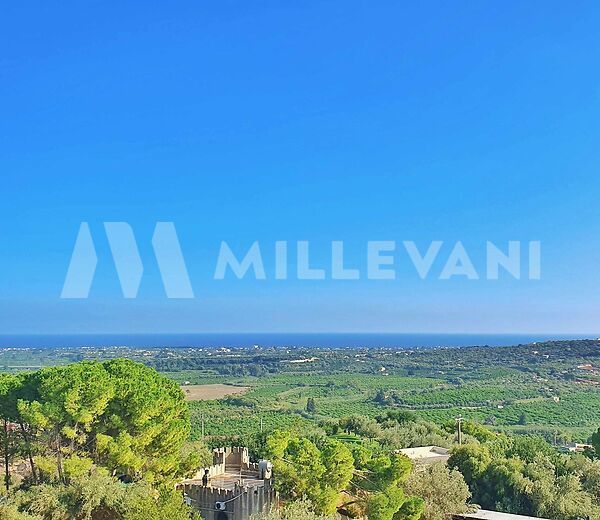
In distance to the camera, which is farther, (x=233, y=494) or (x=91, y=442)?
(x=91, y=442)

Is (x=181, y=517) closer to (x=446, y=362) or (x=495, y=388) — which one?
(x=495, y=388)

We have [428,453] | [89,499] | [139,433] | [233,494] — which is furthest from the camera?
[428,453]

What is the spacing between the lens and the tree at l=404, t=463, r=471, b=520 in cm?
1605

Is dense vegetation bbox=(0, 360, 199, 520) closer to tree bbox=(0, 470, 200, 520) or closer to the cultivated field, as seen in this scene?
tree bbox=(0, 470, 200, 520)

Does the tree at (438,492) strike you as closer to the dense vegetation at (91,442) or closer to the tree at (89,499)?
the dense vegetation at (91,442)

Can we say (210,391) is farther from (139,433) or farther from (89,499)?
(89,499)

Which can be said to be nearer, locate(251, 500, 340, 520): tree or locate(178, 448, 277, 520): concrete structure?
locate(251, 500, 340, 520): tree

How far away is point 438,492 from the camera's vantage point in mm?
16516

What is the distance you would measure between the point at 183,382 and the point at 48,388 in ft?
205

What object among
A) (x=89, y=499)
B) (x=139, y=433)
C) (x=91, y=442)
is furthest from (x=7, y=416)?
(x=89, y=499)

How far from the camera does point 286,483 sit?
1467 centimetres

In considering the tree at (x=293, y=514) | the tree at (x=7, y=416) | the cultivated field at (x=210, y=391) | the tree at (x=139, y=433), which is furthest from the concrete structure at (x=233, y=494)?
the cultivated field at (x=210, y=391)

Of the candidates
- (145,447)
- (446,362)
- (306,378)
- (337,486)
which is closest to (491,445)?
(337,486)

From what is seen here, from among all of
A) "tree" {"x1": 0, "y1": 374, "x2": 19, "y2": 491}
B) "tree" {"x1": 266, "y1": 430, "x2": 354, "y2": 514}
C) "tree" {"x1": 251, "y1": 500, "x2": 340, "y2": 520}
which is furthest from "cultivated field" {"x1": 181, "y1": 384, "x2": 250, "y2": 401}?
"tree" {"x1": 251, "y1": 500, "x2": 340, "y2": 520}
